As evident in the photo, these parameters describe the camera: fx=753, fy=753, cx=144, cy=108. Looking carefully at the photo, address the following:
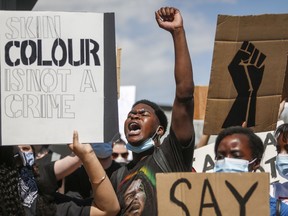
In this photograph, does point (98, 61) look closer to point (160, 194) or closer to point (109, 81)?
point (109, 81)

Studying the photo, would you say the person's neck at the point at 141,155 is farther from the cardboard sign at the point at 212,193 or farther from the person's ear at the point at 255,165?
the cardboard sign at the point at 212,193

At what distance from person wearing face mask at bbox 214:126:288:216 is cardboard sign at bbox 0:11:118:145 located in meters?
0.56

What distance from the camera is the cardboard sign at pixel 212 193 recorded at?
3158mm

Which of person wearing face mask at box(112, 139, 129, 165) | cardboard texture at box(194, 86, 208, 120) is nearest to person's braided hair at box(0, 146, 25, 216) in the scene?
cardboard texture at box(194, 86, 208, 120)

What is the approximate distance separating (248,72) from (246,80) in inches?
2.4

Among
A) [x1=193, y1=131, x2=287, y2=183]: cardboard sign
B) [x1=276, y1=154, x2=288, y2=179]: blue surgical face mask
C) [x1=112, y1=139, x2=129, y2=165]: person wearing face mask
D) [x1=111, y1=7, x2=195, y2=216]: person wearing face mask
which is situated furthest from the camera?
[x1=112, y1=139, x2=129, y2=165]: person wearing face mask

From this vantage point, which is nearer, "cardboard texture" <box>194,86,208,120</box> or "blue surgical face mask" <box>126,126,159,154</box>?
"blue surgical face mask" <box>126,126,159,154</box>

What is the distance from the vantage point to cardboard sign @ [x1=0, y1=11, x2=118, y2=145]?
350cm

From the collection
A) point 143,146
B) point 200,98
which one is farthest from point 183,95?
point 200,98

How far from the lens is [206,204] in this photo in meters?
3.19

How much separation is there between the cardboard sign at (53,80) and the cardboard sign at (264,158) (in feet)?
6.56

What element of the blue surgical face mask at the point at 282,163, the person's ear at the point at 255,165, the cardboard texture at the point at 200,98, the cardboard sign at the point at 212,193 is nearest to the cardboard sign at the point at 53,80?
the cardboard sign at the point at 212,193

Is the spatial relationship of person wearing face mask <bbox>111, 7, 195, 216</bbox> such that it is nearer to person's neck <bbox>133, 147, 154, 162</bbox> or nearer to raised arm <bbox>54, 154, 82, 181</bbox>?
person's neck <bbox>133, 147, 154, 162</bbox>

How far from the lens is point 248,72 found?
5.04 m
